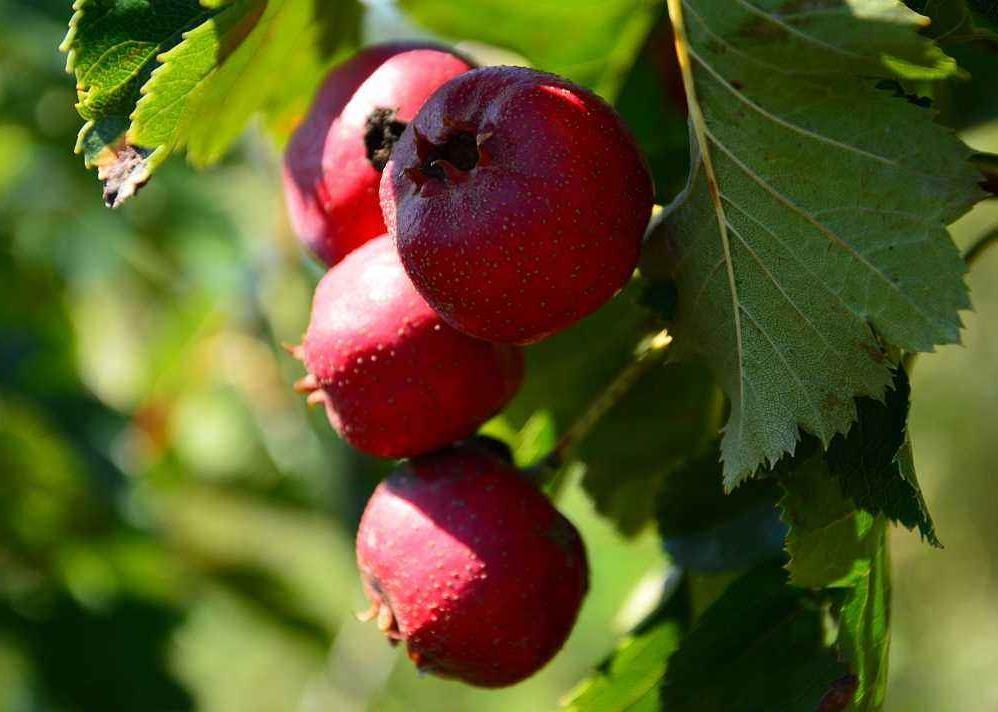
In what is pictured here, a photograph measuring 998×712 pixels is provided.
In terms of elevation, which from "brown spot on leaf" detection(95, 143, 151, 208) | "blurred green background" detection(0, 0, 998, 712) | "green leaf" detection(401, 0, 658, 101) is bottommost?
"blurred green background" detection(0, 0, 998, 712)

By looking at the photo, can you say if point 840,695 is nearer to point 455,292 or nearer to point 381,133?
point 455,292

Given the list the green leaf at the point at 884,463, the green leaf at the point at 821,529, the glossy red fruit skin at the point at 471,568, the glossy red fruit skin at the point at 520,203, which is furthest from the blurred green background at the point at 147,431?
the glossy red fruit skin at the point at 520,203

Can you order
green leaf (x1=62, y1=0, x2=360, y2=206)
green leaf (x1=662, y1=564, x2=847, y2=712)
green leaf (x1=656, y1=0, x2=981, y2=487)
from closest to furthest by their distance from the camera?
1. green leaf (x1=656, y1=0, x2=981, y2=487)
2. green leaf (x1=62, y1=0, x2=360, y2=206)
3. green leaf (x1=662, y1=564, x2=847, y2=712)

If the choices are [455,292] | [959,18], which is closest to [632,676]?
[455,292]

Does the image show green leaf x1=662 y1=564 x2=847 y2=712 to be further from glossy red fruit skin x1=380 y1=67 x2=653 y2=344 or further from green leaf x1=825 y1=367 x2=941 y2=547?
glossy red fruit skin x1=380 y1=67 x2=653 y2=344

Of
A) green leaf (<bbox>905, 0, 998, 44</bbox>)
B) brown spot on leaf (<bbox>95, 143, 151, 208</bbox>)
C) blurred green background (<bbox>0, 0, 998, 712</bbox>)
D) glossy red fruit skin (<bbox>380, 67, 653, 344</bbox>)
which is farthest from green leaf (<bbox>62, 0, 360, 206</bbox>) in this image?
blurred green background (<bbox>0, 0, 998, 712</bbox>)

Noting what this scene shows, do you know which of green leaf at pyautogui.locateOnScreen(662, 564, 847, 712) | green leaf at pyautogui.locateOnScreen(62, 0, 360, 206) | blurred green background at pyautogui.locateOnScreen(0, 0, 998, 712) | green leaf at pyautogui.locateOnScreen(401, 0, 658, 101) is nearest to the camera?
green leaf at pyautogui.locateOnScreen(62, 0, 360, 206)
